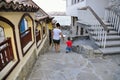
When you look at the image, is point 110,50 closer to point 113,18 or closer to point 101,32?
point 101,32

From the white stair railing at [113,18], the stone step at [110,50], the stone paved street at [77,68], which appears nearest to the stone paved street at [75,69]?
the stone paved street at [77,68]

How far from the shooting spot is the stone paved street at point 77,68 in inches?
174

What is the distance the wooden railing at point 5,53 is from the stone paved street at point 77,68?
109 cm

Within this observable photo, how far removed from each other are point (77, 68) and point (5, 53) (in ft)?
8.58

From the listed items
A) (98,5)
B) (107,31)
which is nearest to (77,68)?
(107,31)

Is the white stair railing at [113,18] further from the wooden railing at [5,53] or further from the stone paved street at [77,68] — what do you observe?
the wooden railing at [5,53]

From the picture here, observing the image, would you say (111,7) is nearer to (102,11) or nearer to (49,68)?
(102,11)

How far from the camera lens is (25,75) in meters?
4.23

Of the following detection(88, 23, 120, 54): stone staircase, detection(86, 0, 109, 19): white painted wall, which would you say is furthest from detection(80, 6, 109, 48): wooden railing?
detection(86, 0, 109, 19): white painted wall

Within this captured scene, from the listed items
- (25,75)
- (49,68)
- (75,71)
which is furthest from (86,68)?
(25,75)

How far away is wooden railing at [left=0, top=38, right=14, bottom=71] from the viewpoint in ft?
10.8

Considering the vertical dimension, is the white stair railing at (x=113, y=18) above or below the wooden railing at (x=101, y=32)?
above

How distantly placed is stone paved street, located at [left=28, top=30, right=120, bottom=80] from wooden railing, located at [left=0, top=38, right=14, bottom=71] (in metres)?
1.09

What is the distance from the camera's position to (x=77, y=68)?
5.09m
